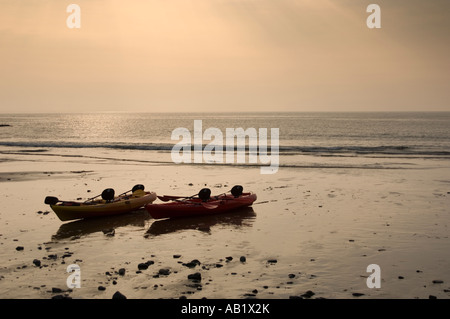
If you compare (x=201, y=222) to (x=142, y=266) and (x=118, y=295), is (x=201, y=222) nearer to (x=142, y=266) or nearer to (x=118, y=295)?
(x=142, y=266)

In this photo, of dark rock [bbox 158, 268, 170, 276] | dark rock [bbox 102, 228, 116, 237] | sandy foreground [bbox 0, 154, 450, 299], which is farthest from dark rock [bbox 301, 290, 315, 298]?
dark rock [bbox 102, 228, 116, 237]

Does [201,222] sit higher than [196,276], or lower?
higher

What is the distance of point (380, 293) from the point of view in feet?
34.0

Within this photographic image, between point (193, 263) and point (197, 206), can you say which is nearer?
point (193, 263)

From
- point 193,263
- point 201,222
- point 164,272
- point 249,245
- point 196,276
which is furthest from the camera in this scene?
point 201,222

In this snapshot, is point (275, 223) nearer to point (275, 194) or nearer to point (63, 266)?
point (275, 194)

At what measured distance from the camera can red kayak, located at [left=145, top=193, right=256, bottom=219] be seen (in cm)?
1784

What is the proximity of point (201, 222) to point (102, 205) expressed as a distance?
4032mm

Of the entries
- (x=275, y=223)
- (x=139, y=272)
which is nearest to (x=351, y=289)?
(x=139, y=272)

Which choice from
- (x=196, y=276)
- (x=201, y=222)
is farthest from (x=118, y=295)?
(x=201, y=222)

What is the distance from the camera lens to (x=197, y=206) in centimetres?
1845

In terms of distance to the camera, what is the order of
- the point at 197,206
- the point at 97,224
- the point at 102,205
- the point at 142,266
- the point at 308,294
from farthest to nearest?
the point at 197,206 < the point at 102,205 < the point at 97,224 < the point at 142,266 < the point at 308,294

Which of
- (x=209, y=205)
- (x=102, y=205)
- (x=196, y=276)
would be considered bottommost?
(x=196, y=276)

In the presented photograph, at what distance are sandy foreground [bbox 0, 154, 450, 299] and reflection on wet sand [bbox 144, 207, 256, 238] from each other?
4 centimetres
